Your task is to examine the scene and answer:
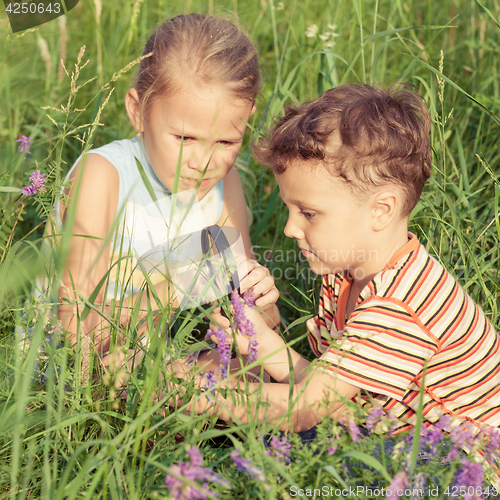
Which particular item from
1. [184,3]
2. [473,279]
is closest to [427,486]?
[473,279]

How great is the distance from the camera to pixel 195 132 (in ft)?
6.35

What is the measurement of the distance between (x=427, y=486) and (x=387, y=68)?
2896 millimetres

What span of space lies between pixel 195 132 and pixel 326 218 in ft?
2.04

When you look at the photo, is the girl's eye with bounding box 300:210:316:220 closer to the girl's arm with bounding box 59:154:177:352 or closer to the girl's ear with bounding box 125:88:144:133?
the girl's arm with bounding box 59:154:177:352

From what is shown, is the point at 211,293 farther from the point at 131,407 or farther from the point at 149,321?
the point at 131,407

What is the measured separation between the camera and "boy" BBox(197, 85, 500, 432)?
146 cm

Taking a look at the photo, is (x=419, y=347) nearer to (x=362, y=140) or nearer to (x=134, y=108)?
(x=362, y=140)

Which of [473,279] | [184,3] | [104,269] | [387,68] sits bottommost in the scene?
[104,269]

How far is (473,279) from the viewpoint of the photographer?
6.50 ft

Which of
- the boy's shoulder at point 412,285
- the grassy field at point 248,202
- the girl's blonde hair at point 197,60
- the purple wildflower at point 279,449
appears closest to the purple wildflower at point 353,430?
the grassy field at point 248,202

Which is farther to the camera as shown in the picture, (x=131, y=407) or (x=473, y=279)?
(x=473, y=279)

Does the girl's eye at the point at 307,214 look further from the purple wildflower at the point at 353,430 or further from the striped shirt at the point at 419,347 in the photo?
the purple wildflower at the point at 353,430

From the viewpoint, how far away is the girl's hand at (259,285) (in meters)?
1.78

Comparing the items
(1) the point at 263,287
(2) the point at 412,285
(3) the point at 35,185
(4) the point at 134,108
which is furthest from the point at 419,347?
(4) the point at 134,108
